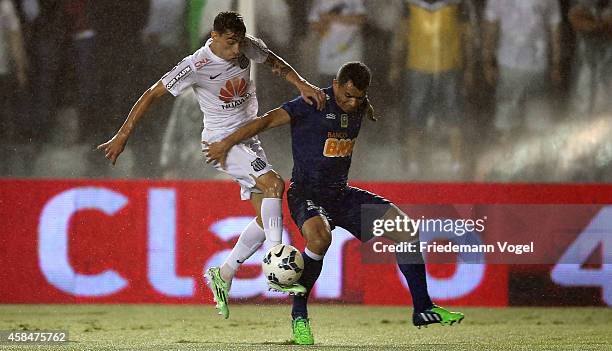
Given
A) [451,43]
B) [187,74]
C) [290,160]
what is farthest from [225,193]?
[187,74]

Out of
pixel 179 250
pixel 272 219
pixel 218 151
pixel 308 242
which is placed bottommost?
pixel 179 250

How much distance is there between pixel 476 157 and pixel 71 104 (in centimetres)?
380

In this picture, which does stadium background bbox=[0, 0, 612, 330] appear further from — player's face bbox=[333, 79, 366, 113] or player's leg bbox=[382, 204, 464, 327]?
player's face bbox=[333, 79, 366, 113]

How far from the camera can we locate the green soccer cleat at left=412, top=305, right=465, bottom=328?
26.6 feet

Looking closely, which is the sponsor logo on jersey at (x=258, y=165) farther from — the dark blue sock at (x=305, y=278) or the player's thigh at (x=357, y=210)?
the dark blue sock at (x=305, y=278)

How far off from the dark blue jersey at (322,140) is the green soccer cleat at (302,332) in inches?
33.9

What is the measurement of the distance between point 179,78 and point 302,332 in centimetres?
184

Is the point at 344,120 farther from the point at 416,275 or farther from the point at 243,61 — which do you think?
the point at 416,275

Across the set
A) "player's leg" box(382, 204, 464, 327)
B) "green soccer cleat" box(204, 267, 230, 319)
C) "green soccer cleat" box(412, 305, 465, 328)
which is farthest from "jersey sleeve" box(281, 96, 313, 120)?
"green soccer cleat" box(412, 305, 465, 328)

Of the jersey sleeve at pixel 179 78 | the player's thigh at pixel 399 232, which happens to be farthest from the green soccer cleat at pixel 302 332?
the jersey sleeve at pixel 179 78

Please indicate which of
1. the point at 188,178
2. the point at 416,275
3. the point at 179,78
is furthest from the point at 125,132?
the point at 188,178

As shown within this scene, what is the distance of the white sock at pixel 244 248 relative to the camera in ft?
28.8

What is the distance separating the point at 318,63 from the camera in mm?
11906

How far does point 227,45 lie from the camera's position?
8359 millimetres
